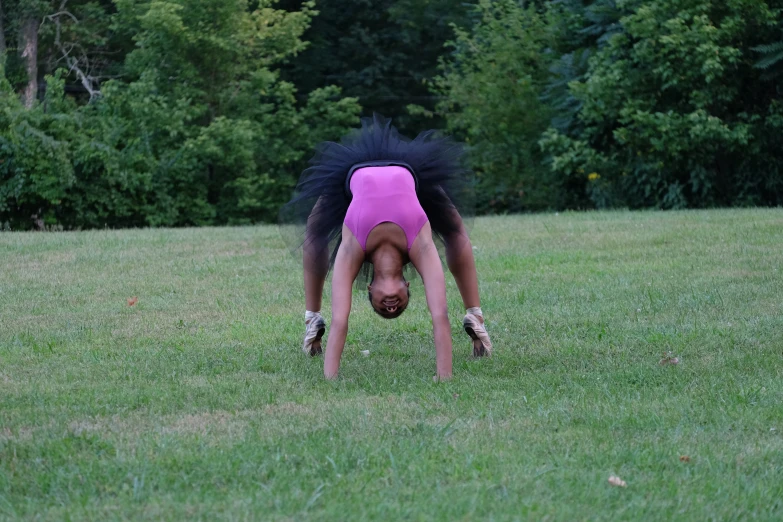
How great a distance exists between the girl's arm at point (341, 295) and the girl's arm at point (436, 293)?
33 cm

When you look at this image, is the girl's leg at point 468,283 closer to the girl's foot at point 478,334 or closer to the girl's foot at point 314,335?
the girl's foot at point 478,334

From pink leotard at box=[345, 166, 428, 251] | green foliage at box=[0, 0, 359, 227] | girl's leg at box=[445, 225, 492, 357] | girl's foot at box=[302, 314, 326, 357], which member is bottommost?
green foliage at box=[0, 0, 359, 227]

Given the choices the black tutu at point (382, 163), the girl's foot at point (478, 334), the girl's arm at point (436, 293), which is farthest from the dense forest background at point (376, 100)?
the girl's arm at point (436, 293)

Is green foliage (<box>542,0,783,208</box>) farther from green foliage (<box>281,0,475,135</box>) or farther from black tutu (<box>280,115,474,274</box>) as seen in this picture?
black tutu (<box>280,115,474,274</box>)

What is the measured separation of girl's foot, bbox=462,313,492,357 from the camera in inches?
251

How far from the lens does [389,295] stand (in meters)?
5.49

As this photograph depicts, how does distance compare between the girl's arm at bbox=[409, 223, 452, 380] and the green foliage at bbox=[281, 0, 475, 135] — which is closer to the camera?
the girl's arm at bbox=[409, 223, 452, 380]

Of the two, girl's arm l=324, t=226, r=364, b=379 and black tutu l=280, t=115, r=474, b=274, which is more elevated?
black tutu l=280, t=115, r=474, b=274

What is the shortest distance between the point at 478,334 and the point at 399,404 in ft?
4.67

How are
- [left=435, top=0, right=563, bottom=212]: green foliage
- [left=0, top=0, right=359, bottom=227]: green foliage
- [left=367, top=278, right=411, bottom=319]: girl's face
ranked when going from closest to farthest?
[left=367, top=278, right=411, bottom=319]: girl's face, [left=0, top=0, right=359, bottom=227]: green foliage, [left=435, top=0, right=563, bottom=212]: green foliage

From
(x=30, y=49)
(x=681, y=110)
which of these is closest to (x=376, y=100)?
(x=30, y=49)

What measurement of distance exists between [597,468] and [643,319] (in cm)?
386

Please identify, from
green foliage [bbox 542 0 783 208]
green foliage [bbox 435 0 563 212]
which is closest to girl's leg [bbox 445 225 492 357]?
green foliage [bbox 542 0 783 208]

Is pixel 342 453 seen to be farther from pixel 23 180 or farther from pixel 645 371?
pixel 23 180
